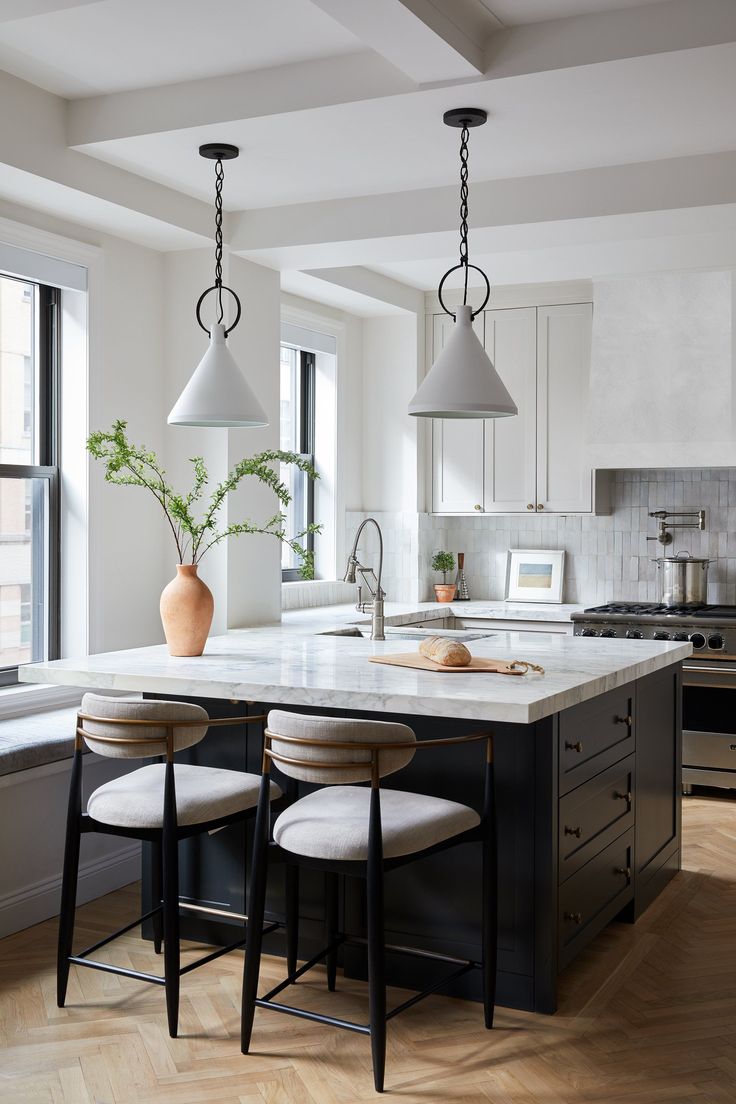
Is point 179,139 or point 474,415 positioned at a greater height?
point 179,139

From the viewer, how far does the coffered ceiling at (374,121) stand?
10.3 feet

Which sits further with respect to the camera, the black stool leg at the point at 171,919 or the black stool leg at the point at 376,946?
the black stool leg at the point at 171,919

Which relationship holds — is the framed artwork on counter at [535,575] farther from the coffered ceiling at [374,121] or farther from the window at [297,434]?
the coffered ceiling at [374,121]

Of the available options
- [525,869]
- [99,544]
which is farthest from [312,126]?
[525,869]

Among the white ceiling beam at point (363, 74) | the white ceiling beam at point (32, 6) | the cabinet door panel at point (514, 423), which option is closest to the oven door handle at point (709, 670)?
the cabinet door panel at point (514, 423)

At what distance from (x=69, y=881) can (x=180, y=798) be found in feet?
1.34

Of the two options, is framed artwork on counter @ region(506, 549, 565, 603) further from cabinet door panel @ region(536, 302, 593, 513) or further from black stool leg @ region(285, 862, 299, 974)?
black stool leg @ region(285, 862, 299, 974)

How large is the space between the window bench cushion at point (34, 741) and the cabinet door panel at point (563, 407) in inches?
126

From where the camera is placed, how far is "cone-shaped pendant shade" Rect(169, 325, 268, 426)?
365 cm

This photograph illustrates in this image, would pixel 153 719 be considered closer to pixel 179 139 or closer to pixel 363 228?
pixel 179 139

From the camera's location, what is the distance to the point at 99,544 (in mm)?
4570

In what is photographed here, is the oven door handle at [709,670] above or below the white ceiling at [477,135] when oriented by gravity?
below

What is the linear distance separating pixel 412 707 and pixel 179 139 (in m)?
2.23

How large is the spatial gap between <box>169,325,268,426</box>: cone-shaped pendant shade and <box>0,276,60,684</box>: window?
0.95m
